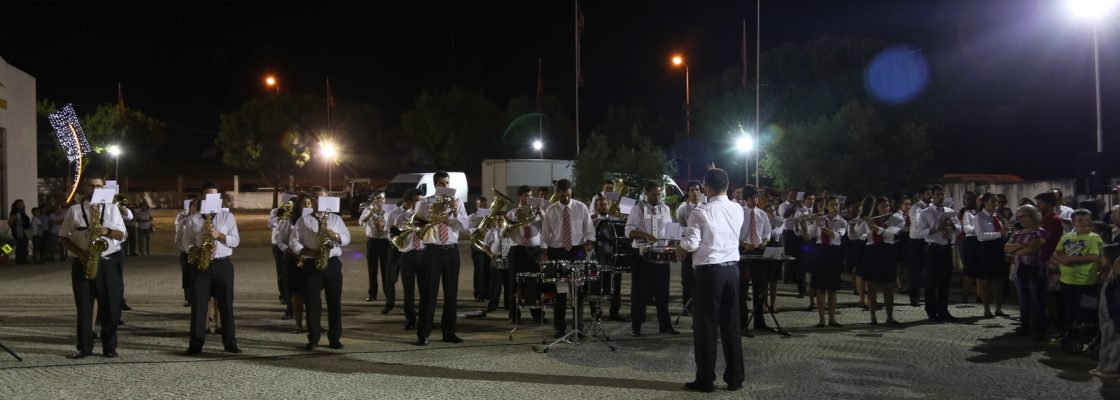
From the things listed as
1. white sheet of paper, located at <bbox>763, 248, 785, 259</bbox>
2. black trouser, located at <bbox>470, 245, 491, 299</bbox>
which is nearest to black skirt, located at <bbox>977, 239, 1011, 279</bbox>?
white sheet of paper, located at <bbox>763, 248, 785, 259</bbox>

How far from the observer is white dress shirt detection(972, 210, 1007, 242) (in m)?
14.6

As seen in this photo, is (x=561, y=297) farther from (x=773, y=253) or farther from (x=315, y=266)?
(x=315, y=266)

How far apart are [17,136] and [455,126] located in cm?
4967

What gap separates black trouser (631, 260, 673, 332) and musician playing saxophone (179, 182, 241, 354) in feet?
16.6

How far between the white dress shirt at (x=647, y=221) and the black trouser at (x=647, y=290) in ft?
1.14

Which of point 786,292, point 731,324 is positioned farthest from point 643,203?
point 786,292

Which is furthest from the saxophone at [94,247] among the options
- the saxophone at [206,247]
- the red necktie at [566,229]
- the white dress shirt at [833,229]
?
the white dress shirt at [833,229]

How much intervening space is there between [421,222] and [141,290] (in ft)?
33.0

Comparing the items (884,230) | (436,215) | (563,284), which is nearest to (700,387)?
(563,284)

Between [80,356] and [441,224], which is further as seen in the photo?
[441,224]

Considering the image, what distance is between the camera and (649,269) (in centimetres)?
1303

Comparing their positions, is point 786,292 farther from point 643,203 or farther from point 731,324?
point 731,324

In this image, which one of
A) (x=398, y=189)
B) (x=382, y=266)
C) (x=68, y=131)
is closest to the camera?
(x=382, y=266)

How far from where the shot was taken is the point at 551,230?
11.8 m
